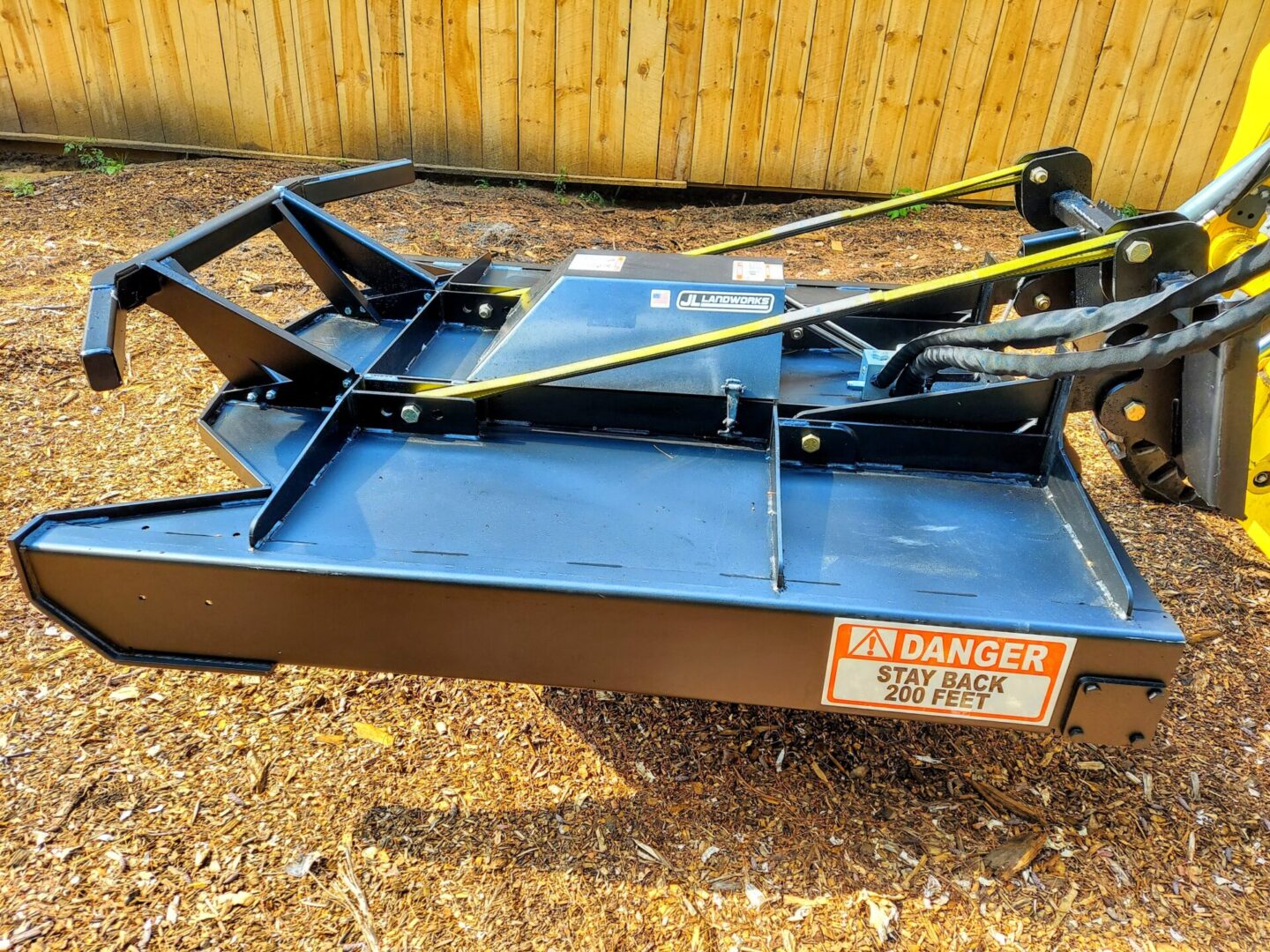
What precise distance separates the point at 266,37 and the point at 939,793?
688cm

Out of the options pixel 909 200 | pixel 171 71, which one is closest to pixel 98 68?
pixel 171 71

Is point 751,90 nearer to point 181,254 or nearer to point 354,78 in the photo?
point 354,78

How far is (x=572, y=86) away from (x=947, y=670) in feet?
19.8

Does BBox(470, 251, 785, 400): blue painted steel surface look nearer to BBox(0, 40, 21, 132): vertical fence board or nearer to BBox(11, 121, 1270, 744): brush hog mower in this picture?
BBox(11, 121, 1270, 744): brush hog mower

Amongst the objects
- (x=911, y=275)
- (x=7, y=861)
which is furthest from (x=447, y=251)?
(x=7, y=861)

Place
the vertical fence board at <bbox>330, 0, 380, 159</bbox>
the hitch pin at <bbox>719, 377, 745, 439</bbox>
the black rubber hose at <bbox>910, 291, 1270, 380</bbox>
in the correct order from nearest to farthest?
1. the black rubber hose at <bbox>910, 291, 1270, 380</bbox>
2. the hitch pin at <bbox>719, 377, 745, 439</bbox>
3. the vertical fence board at <bbox>330, 0, 380, 159</bbox>

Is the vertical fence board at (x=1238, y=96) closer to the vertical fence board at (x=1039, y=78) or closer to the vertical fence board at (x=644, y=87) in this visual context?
the vertical fence board at (x=1039, y=78)

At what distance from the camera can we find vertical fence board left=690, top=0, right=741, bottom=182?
6.47 m

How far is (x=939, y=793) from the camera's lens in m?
2.42

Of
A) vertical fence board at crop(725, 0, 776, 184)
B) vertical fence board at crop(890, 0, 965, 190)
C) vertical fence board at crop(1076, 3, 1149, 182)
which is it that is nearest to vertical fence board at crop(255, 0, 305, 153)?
vertical fence board at crop(725, 0, 776, 184)

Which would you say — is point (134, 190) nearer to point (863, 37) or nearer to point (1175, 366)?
point (863, 37)

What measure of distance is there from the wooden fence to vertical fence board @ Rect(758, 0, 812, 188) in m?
0.01

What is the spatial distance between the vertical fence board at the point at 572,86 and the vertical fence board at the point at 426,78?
0.87 metres

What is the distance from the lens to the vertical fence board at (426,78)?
21.4 ft
